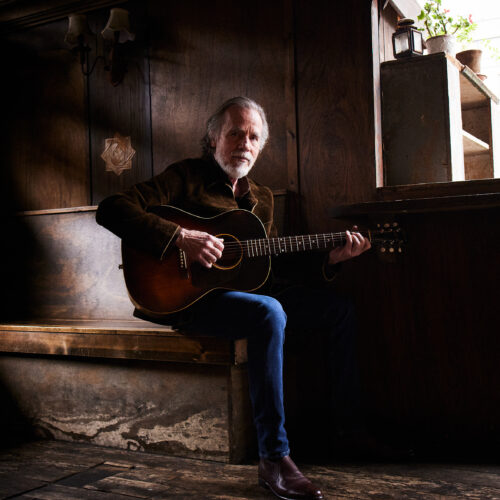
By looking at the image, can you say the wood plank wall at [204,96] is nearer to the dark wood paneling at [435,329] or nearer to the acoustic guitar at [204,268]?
the dark wood paneling at [435,329]

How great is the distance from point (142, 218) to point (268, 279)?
60 centimetres

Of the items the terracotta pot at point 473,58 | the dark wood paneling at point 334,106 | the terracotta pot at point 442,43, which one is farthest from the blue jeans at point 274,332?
the terracotta pot at point 473,58

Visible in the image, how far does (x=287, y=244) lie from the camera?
2057 mm

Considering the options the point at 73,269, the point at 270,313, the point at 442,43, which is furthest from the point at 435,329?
the point at 73,269

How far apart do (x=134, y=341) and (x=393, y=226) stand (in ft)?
4.01

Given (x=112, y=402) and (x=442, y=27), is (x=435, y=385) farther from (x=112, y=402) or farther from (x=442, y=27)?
(x=442, y=27)

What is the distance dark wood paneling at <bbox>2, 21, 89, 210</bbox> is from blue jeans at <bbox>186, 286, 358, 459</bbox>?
1.56 metres

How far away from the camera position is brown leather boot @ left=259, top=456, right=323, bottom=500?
1678 millimetres

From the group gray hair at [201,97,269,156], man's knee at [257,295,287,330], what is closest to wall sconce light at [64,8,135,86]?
gray hair at [201,97,269,156]

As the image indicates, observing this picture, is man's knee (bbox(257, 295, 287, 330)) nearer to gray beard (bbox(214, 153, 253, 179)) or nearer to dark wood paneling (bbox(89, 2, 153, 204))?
gray beard (bbox(214, 153, 253, 179))

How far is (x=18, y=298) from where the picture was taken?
10.6 ft

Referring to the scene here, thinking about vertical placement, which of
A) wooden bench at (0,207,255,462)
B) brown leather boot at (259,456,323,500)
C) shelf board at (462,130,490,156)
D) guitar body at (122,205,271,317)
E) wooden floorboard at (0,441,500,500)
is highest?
shelf board at (462,130,490,156)

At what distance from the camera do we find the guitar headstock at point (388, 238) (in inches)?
85.0

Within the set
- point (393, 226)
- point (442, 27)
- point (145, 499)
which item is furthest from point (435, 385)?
point (442, 27)
